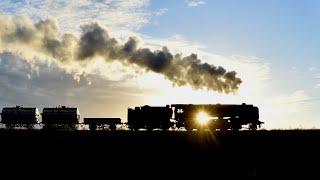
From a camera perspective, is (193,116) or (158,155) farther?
(193,116)

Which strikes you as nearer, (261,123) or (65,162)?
(65,162)

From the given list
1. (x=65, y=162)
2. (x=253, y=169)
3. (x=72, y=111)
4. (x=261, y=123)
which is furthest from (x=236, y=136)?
(x=72, y=111)

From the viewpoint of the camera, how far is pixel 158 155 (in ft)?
54.0

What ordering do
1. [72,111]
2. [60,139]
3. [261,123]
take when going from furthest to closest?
1. [72,111]
2. [261,123]
3. [60,139]

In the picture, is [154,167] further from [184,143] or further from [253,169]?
[253,169]

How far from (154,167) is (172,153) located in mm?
971

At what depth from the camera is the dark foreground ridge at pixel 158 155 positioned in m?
15.8

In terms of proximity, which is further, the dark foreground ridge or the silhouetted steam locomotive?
the silhouetted steam locomotive

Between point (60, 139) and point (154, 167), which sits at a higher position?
point (60, 139)

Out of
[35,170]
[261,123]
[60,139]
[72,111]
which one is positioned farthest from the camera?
[72,111]

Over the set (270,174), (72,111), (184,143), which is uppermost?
(72,111)

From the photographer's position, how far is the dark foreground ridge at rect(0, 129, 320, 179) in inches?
623

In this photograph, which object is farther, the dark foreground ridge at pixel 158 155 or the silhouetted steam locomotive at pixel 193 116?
the silhouetted steam locomotive at pixel 193 116

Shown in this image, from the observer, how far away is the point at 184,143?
667 inches
